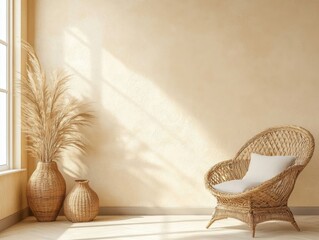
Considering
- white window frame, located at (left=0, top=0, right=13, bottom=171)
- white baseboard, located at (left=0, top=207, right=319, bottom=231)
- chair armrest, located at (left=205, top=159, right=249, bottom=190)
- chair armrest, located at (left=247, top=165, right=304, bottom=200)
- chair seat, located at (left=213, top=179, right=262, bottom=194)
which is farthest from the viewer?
white baseboard, located at (left=0, top=207, right=319, bottom=231)

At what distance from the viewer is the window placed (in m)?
4.97

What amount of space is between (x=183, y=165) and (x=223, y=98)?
895 mm

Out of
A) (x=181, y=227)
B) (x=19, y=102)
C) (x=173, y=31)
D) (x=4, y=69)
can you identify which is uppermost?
(x=173, y=31)

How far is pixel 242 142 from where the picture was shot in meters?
5.42

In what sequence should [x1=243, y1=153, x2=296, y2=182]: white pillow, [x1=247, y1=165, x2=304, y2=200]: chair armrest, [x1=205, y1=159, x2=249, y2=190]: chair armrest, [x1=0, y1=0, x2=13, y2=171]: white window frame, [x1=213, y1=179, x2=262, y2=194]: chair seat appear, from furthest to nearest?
[x1=0, y1=0, x2=13, y2=171]: white window frame, [x1=205, y1=159, x2=249, y2=190]: chair armrest, [x1=243, y1=153, x2=296, y2=182]: white pillow, [x1=213, y1=179, x2=262, y2=194]: chair seat, [x1=247, y1=165, x2=304, y2=200]: chair armrest

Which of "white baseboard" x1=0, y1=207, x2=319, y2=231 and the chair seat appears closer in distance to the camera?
the chair seat

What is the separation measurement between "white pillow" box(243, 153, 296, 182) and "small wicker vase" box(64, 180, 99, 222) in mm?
1618

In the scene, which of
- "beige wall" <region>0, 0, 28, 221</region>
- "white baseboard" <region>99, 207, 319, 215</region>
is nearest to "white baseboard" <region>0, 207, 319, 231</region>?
"white baseboard" <region>99, 207, 319, 215</region>

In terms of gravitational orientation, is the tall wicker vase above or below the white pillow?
below

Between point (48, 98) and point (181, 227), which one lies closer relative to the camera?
point (181, 227)

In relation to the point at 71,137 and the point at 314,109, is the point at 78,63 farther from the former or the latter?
the point at 314,109

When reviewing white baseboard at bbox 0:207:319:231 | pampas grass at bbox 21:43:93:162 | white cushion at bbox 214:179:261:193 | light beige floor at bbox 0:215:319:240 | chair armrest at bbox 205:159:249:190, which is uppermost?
pampas grass at bbox 21:43:93:162

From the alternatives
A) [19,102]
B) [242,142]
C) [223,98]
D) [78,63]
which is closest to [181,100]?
[223,98]

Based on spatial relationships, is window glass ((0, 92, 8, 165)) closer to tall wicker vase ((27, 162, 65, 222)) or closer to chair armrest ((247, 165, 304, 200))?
tall wicker vase ((27, 162, 65, 222))
